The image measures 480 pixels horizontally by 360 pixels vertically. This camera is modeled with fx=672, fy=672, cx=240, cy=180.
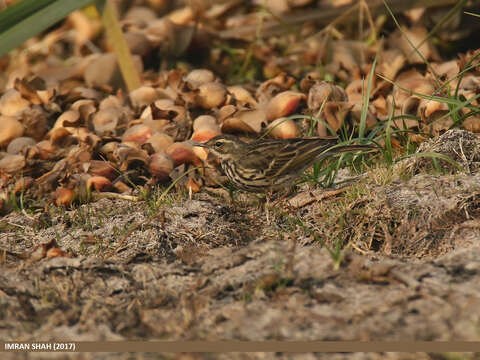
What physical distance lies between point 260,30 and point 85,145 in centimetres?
239

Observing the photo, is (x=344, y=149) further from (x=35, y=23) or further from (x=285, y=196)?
(x=35, y=23)

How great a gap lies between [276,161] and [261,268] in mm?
1098

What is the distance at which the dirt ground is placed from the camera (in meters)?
2.37

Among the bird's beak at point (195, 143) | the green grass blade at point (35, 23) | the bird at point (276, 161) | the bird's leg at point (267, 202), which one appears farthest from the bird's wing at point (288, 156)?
the green grass blade at point (35, 23)

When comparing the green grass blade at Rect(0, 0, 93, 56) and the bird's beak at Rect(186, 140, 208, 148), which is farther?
the bird's beak at Rect(186, 140, 208, 148)

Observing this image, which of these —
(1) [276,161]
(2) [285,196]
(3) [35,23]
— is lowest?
(2) [285,196]

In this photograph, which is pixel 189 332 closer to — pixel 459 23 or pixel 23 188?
pixel 23 188

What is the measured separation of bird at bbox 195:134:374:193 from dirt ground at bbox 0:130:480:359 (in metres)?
0.14

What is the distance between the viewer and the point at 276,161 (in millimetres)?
3738

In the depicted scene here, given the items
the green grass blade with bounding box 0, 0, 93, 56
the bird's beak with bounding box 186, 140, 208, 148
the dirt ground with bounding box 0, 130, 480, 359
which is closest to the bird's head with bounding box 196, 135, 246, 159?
the bird's beak with bounding box 186, 140, 208, 148

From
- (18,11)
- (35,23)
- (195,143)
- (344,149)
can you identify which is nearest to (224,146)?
(195,143)

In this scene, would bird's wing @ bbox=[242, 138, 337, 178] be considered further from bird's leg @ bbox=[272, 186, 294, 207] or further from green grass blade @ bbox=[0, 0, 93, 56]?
green grass blade @ bbox=[0, 0, 93, 56]

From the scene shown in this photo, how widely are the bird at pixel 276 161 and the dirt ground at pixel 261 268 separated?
139 millimetres

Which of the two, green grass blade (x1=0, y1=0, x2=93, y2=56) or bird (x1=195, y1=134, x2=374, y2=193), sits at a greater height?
green grass blade (x1=0, y1=0, x2=93, y2=56)
